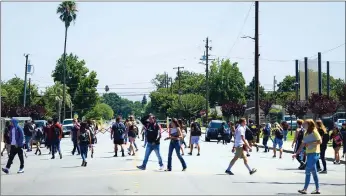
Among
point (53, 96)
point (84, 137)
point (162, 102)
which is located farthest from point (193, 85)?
point (84, 137)

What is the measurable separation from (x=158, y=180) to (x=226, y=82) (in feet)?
321

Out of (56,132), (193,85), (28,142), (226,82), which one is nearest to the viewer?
(56,132)

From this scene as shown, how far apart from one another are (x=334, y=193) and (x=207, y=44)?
205ft

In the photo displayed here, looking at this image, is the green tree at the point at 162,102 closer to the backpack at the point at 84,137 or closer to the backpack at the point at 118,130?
the backpack at the point at 118,130

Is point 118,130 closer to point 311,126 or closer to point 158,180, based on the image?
point 158,180

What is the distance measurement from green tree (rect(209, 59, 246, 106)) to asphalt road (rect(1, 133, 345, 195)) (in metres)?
91.0

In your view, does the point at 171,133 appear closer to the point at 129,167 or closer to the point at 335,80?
the point at 129,167

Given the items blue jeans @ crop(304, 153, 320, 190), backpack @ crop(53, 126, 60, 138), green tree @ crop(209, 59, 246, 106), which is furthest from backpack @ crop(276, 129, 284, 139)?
green tree @ crop(209, 59, 246, 106)

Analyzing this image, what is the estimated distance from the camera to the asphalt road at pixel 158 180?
13.6 meters

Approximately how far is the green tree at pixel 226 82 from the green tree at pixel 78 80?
2220 cm

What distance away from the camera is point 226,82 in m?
113

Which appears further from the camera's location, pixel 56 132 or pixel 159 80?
pixel 159 80

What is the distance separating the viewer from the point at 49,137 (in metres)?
24.9

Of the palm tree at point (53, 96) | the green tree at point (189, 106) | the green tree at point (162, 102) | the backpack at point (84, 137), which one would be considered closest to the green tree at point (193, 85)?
the green tree at point (162, 102)
